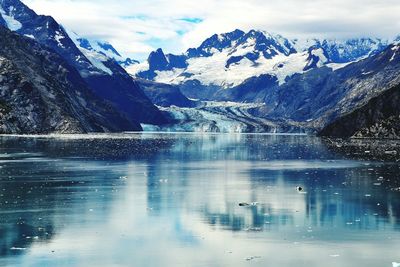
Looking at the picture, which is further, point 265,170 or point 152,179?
point 265,170

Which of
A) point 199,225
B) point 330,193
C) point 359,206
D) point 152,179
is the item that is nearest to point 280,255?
point 199,225

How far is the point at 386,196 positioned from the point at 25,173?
5070cm

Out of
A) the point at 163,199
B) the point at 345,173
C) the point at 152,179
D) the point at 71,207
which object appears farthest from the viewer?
the point at 345,173

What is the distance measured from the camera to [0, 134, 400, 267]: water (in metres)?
43.9

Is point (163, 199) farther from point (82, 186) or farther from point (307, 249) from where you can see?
point (307, 249)

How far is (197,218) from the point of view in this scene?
5897 cm

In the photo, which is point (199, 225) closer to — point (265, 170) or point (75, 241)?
point (75, 241)

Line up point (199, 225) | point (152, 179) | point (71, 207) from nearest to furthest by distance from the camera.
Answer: point (199, 225) < point (71, 207) < point (152, 179)

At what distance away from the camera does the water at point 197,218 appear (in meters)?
43.9

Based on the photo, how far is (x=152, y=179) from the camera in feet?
313

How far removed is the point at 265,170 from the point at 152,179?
963 inches

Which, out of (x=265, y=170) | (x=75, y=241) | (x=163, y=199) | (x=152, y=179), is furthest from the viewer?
(x=265, y=170)

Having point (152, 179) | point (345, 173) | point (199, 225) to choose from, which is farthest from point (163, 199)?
point (345, 173)

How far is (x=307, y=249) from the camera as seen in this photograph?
150ft
